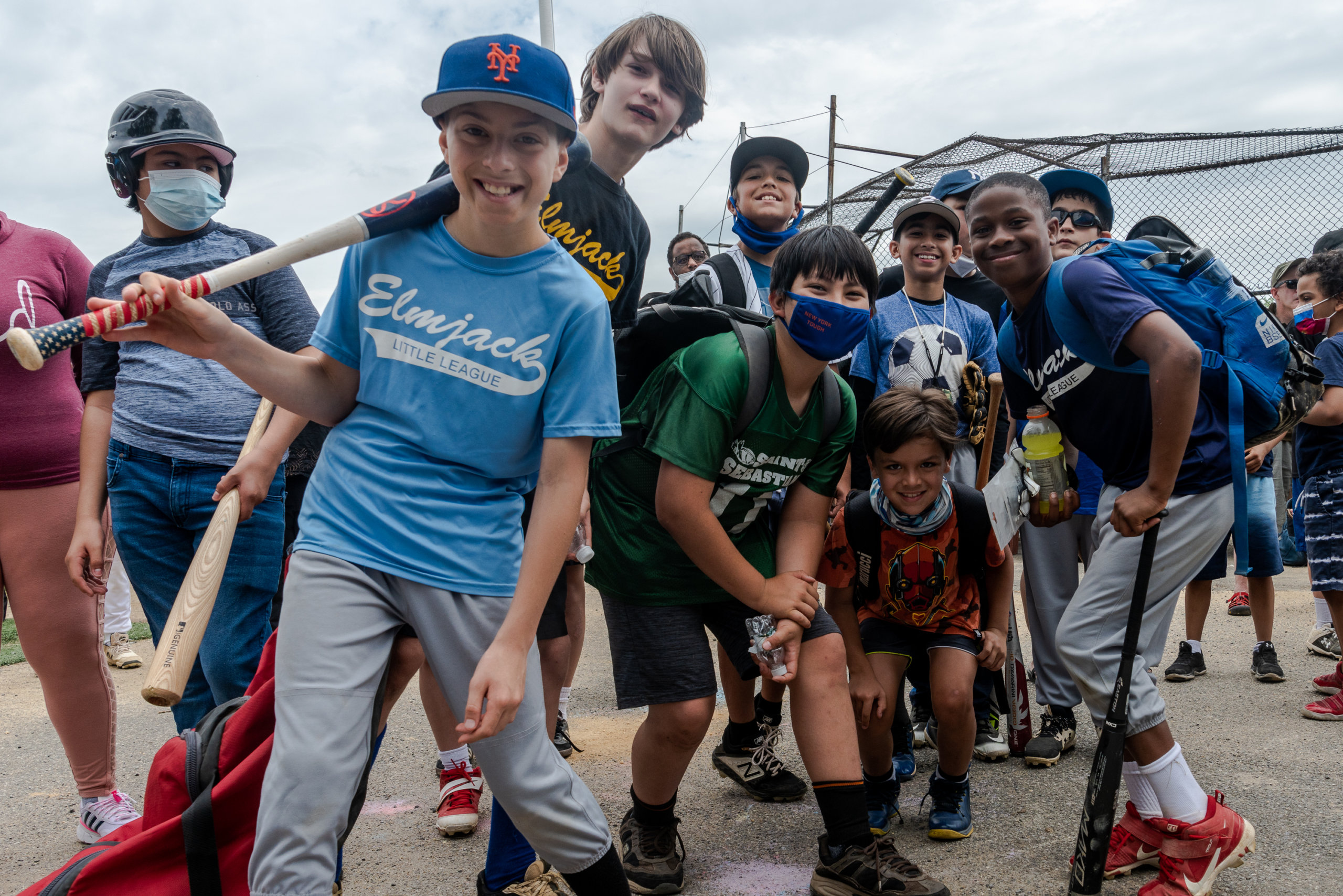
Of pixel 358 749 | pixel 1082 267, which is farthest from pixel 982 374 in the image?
pixel 358 749

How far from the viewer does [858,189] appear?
8.89 m

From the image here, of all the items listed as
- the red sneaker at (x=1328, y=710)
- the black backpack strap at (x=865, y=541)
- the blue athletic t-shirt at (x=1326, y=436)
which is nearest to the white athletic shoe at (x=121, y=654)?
the black backpack strap at (x=865, y=541)

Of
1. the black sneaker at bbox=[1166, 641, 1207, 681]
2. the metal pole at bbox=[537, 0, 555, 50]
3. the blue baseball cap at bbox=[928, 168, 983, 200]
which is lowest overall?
the black sneaker at bbox=[1166, 641, 1207, 681]

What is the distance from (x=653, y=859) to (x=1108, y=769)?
1206 mm

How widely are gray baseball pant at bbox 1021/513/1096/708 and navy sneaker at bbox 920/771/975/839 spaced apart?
96 cm

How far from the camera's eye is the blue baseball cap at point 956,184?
422 centimetres

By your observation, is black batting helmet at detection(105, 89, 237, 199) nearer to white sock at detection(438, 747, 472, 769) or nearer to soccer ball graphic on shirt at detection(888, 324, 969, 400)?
white sock at detection(438, 747, 472, 769)

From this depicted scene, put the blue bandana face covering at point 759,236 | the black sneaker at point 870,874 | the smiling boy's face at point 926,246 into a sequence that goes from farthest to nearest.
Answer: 1. the smiling boy's face at point 926,246
2. the blue bandana face covering at point 759,236
3. the black sneaker at point 870,874

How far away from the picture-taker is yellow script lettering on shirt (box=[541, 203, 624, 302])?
2531 millimetres

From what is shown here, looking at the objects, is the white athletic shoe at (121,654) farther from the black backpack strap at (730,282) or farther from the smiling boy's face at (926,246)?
the smiling boy's face at (926,246)

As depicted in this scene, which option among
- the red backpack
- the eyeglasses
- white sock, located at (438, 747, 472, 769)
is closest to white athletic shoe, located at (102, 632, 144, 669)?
white sock, located at (438, 747, 472, 769)

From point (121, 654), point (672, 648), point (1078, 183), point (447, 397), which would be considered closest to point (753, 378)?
point (672, 648)

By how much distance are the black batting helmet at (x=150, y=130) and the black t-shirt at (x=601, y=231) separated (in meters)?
1.00

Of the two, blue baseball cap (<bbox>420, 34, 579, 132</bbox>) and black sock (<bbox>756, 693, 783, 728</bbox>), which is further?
black sock (<bbox>756, 693, 783, 728</bbox>)
